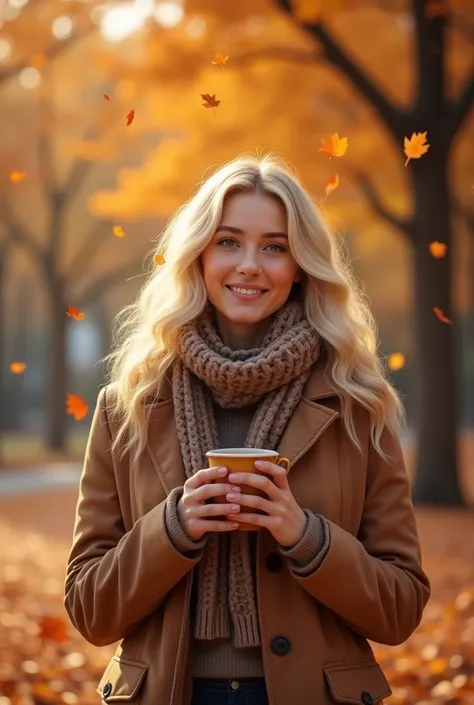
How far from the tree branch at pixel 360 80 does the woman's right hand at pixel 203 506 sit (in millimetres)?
8502

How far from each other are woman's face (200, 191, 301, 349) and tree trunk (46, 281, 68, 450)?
61.5 feet

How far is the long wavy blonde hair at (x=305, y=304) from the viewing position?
9.67 feet

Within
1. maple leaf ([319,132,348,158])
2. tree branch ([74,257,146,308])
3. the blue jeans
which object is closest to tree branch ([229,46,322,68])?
maple leaf ([319,132,348,158])

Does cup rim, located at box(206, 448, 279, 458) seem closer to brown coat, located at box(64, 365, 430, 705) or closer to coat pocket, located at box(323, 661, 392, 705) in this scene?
brown coat, located at box(64, 365, 430, 705)

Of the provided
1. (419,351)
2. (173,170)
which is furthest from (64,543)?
(173,170)

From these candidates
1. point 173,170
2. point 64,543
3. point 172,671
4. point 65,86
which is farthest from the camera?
point 65,86

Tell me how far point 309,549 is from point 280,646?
263 millimetres

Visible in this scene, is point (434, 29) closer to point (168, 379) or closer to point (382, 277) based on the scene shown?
point (168, 379)

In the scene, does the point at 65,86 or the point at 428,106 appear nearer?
the point at 428,106

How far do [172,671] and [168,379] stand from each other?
0.83 metres

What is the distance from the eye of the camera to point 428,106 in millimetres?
11164

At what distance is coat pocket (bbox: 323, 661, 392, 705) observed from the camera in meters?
2.73

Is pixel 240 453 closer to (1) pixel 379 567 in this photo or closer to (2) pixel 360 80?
(1) pixel 379 567

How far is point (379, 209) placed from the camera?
40.2ft
